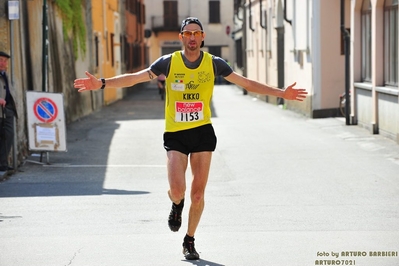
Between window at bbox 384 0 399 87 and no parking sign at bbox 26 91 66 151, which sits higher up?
window at bbox 384 0 399 87

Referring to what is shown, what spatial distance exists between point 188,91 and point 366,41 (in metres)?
14.6

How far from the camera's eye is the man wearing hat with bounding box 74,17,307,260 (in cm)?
746

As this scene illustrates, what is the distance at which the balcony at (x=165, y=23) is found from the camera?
75625 mm

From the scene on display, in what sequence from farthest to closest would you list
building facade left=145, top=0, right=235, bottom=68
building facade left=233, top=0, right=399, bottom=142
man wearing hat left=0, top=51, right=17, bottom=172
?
building facade left=145, top=0, right=235, bottom=68, building facade left=233, top=0, right=399, bottom=142, man wearing hat left=0, top=51, right=17, bottom=172

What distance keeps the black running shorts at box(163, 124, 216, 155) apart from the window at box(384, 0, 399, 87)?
447 inches

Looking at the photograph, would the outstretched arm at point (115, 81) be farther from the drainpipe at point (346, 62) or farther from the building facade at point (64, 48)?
the drainpipe at point (346, 62)

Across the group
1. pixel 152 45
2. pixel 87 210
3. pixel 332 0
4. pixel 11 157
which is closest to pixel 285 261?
pixel 87 210

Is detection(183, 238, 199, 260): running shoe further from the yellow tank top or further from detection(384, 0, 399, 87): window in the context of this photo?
detection(384, 0, 399, 87): window

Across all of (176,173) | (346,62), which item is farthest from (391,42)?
(176,173)

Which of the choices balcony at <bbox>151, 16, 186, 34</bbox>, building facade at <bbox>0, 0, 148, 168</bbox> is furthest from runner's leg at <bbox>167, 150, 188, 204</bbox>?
balcony at <bbox>151, 16, 186, 34</bbox>

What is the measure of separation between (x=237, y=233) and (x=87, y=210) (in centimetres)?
222

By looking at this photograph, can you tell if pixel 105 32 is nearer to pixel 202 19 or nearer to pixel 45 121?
pixel 45 121

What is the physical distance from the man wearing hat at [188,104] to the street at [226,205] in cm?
57

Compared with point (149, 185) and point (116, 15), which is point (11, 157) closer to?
point (149, 185)
